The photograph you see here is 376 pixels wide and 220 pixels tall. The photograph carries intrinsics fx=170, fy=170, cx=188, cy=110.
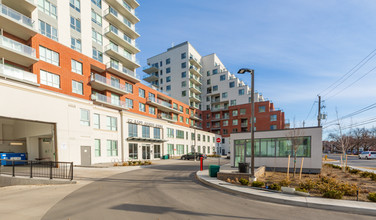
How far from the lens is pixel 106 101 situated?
1120 inches

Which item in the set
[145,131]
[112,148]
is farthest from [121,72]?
[112,148]

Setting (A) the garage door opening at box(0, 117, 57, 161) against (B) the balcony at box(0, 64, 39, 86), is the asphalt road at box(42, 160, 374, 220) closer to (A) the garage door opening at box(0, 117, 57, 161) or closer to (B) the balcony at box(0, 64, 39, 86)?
(A) the garage door opening at box(0, 117, 57, 161)

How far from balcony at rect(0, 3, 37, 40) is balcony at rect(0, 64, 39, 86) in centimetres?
512

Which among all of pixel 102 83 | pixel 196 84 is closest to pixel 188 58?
pixel 196 84

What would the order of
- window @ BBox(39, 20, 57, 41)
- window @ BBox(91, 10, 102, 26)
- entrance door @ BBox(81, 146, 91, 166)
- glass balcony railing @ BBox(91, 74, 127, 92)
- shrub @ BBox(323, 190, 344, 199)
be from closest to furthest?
shrub @ BBox(323, 190, 344, 199) < entrance door @ BBox(81, 146, 91, 166) < window @ BBox(39, 20, 57, 41) < glass balcony railing @ BBox(91, 74, 127, 92) < window @ BBox(91, 10, 102, 26)

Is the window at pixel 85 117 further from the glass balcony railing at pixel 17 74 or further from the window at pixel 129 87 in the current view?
the window at pixel 129 87

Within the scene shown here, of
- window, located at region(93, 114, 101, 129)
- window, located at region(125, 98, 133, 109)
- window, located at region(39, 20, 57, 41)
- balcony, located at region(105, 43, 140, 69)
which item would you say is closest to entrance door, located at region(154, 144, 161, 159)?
window, located at region(125, 98, 133, 109)

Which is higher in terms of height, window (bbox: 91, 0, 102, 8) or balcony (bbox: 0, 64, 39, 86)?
window (bbox: 91, 0, 102, 8)

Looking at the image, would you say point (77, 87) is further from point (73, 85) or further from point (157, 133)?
point (157, 133)

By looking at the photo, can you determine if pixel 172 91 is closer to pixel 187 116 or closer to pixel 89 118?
pixel 187 116

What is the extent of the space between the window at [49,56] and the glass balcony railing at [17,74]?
3.16m

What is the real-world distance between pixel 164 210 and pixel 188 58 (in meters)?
59.6

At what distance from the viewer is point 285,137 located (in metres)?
16.7

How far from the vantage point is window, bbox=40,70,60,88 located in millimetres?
21219
